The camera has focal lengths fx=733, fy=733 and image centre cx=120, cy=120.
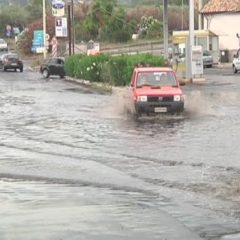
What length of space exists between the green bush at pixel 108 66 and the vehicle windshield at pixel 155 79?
11431mm

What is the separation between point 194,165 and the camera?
1370 cm

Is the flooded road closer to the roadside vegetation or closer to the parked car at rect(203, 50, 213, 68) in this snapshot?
the parked car at rect(203, 50, 213, 68)

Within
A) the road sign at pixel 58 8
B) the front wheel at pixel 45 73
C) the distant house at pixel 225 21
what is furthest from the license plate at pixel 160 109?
the distant house at pixel 225 21

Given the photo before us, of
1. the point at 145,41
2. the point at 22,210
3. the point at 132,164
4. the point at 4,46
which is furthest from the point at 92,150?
the point at 4,46

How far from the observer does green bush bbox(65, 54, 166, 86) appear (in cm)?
3765

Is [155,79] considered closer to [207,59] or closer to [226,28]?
[207,59]

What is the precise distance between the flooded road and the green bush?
11.8 metres

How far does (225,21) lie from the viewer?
238ft

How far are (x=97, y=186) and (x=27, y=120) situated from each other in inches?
493

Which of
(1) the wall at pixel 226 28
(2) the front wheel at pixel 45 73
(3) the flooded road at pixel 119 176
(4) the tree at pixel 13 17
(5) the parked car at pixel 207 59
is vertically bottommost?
(3) the flooded road at pixel 119 176

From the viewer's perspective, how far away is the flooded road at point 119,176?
855 centimetres

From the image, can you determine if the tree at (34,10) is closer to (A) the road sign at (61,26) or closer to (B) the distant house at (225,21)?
(B) the distant house at (225,21)

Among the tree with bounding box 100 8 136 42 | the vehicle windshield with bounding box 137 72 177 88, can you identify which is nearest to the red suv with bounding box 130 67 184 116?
the vehicle windshield with bounding box 137 72 177 88

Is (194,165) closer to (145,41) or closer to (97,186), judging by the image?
(97,186)
